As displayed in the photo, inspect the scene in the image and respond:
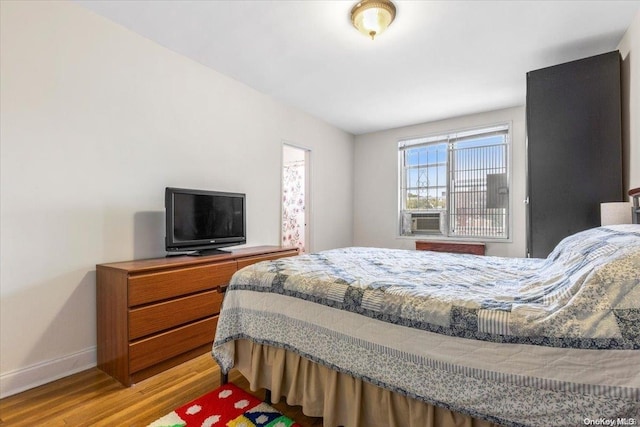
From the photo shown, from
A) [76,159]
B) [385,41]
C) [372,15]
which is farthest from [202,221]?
[385,41]

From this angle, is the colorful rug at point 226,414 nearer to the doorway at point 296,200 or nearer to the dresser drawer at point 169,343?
the dresser drawer at point 169,343

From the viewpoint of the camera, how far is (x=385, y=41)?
8.48ft

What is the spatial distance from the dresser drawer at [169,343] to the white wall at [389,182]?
11.0ft

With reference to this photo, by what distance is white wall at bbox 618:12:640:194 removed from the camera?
2.23 metres

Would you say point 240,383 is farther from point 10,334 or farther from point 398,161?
point 398,161

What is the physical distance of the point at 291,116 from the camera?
13.6ft

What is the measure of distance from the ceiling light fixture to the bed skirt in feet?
7.56

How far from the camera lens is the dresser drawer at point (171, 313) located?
1992 mm

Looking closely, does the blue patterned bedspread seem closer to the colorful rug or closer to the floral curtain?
the colorful rug

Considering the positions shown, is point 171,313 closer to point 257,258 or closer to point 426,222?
point 257,258

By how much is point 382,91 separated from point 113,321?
11.5ft

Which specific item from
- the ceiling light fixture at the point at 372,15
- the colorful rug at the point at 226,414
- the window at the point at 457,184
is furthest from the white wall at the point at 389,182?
the colorful rug at the point at 226,414

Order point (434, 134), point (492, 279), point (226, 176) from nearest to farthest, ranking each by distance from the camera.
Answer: point (492, 279) → point (226, 176) → point (434, 134)

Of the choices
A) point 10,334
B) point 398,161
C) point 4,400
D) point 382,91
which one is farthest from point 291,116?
point 4,400
